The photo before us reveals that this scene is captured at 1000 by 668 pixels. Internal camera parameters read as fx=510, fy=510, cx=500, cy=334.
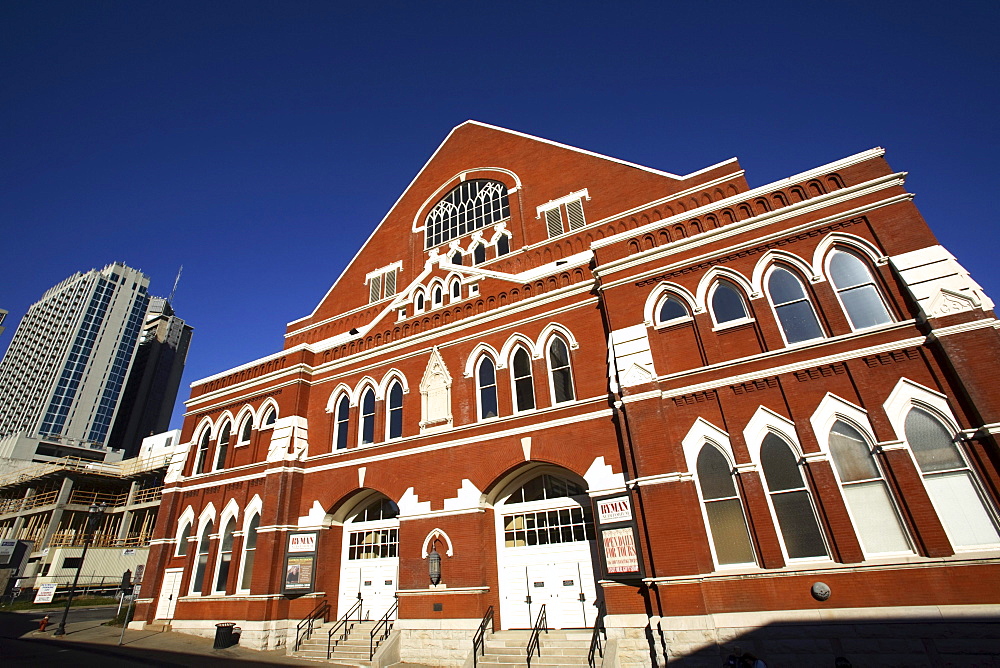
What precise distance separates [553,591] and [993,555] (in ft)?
31.3

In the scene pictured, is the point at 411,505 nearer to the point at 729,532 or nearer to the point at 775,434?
the point at 729,532

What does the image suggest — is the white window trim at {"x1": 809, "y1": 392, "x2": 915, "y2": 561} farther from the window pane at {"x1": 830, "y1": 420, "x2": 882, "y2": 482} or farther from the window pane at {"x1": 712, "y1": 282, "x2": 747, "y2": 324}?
the window pane at {"x1": 712, "y1": 282, "x2": 747, "y2": 324}

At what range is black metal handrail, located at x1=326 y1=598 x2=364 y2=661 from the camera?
15414 millimetres

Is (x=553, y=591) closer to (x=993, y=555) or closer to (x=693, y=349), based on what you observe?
(x=693, y=349)

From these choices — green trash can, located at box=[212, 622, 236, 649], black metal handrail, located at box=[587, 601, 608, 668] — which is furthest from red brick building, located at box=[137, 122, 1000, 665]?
green trash can, located at box=[212, 622, 236, 649]

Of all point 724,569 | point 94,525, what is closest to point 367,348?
point 724,569

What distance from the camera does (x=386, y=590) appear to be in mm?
17031

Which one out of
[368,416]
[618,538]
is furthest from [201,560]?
[618,538]

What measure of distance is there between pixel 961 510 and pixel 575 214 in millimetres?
14966

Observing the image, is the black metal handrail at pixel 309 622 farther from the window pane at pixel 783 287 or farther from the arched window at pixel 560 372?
the window pane at pixel 783 287

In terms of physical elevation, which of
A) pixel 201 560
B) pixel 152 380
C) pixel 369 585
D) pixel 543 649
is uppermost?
pixel 152 380

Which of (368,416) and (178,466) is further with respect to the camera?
(178,466)

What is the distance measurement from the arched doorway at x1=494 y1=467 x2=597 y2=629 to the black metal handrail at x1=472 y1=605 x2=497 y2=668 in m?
0.57

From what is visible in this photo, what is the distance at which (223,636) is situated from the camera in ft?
54.7
